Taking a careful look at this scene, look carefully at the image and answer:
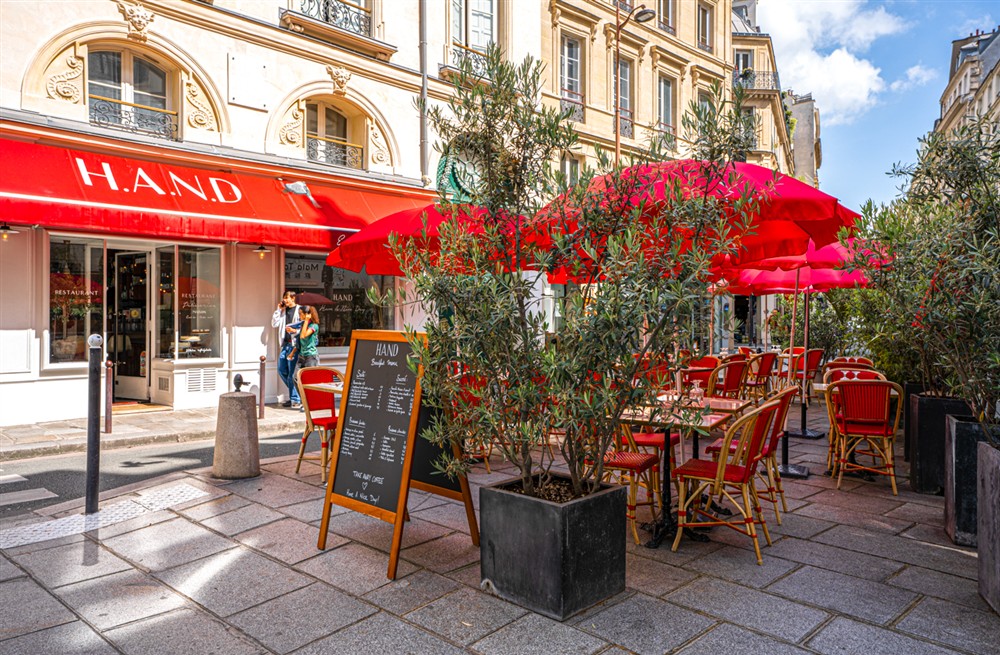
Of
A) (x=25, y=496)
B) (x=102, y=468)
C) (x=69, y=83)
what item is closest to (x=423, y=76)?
(x=69, y=83)

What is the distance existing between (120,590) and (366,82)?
1218cm

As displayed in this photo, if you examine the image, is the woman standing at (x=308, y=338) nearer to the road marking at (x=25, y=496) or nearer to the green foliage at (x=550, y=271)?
the road marking at (x=25, y=496)

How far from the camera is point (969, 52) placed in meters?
58.4

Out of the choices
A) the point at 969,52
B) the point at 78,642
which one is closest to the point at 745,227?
the point at 78,642

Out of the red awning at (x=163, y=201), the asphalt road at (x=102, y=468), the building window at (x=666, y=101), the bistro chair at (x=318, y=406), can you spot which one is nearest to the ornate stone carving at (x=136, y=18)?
the red awning at (x=163, y=201)

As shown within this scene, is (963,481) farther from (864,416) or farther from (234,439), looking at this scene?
(234,439)

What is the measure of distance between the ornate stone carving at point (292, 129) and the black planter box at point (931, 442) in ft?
36.2

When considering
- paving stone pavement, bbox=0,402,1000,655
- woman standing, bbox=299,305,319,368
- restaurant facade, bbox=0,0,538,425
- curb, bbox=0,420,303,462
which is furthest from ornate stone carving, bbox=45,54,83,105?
paving stone pavement, bbox=0,402,1000,655

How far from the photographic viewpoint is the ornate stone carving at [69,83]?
34.2 feet

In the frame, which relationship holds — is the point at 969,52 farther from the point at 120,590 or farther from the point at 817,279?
the point at 120,590

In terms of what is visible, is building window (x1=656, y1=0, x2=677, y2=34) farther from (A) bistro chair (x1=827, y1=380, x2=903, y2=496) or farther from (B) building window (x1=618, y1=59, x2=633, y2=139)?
(A) bistro chair (x1=827, y1=380, x2=903, y2=496)

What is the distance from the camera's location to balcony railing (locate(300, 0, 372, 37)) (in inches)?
534

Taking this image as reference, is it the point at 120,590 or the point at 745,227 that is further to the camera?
the point at 120,590

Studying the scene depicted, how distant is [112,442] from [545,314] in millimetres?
7212
